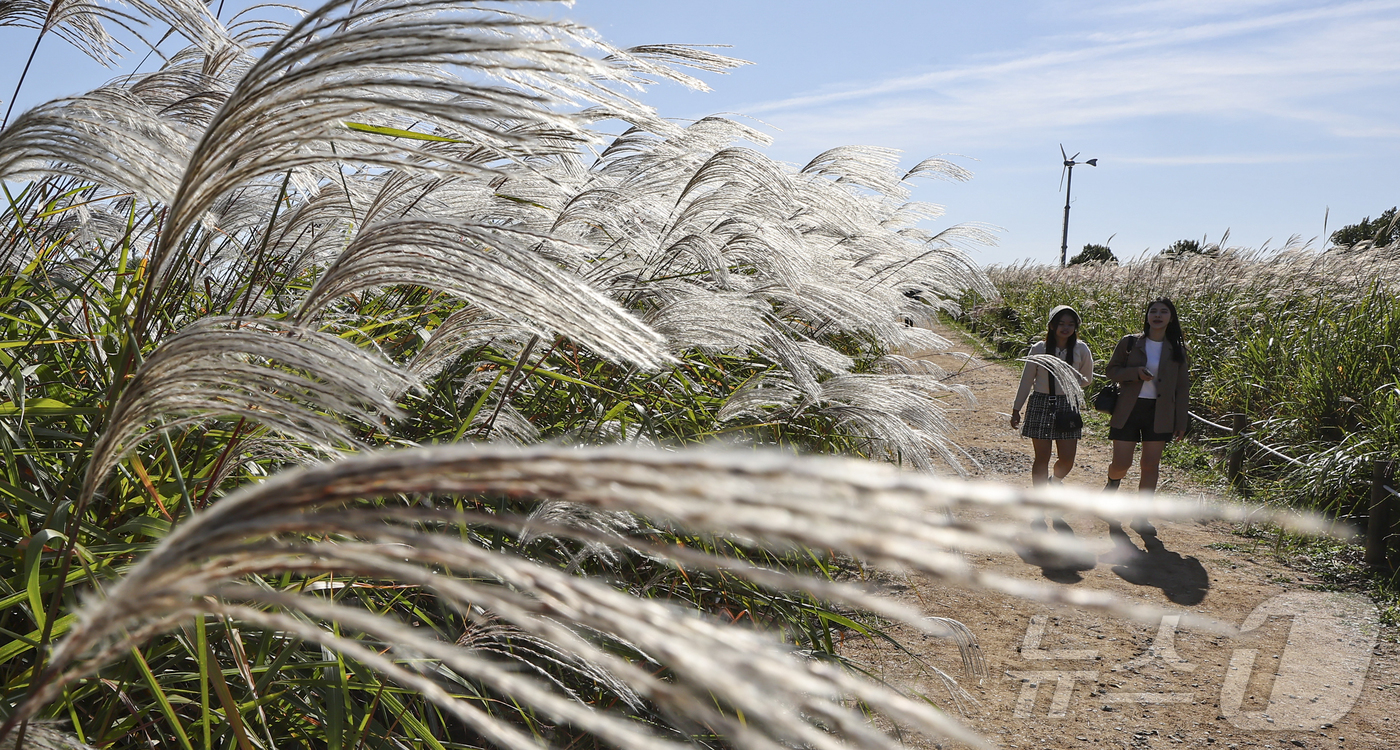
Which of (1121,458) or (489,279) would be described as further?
(1121,458)

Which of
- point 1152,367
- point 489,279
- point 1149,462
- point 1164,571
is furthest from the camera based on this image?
point 1152,367

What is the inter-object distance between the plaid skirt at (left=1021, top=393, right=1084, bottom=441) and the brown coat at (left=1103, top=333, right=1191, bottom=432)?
18.6 inches

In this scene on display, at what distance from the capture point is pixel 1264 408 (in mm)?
7941

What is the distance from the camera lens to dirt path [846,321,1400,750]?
367 cm

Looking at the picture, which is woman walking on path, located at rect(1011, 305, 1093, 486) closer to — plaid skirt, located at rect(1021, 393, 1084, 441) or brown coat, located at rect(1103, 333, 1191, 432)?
plaid skirt, located at rect(1021, 393, 1084, 441)

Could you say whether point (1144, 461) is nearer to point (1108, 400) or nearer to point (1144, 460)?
point (1144, 460)

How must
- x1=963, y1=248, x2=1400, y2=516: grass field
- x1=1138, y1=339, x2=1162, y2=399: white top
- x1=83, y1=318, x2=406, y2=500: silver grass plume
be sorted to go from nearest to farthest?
x1=83, y1=318, x2=406, y2=500: silver grass plume, x1=963, y1=248, x2=1400, y2=516: grass field, x1=1138, y1=339, x2=1162, y2=399: white top

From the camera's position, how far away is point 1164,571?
5605mm

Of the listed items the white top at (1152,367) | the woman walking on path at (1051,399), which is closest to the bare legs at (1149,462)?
the white top at (1152,367)

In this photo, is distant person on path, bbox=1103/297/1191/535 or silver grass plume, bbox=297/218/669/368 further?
distant person on path, bbox=1103/297/1191/535

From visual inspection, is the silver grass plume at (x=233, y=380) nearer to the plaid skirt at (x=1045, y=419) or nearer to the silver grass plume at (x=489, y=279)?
the silver grass plume at (x=489, y=279)

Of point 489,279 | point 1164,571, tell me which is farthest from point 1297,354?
point 489,279

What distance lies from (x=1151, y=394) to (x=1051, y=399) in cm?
77

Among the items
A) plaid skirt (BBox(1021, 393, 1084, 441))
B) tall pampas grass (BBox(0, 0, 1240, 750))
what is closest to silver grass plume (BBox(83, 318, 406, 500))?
tall pampas grass (BBox(0, 0, 1240, 750))
